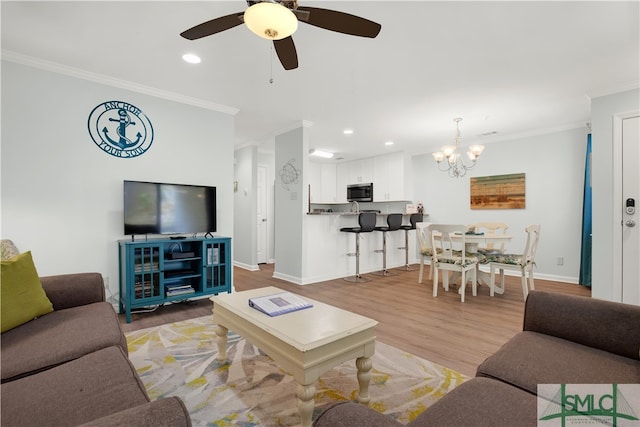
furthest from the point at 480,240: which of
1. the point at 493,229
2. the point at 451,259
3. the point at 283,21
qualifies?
the point at 283,21

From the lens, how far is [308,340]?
152 centimetres

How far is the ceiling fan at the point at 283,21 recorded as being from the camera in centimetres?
143

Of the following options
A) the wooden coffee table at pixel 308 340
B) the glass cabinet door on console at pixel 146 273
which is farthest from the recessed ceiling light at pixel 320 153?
the wooden coffee table at pixel 308 340

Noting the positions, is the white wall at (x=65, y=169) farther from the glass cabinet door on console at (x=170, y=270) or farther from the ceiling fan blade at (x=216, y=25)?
the ceiling fan blade at (x=216, y=25)

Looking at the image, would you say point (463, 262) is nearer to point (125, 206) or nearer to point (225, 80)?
point (225, 80)

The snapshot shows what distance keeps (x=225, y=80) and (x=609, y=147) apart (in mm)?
4230

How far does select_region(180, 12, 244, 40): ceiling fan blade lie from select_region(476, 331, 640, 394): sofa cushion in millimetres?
2091

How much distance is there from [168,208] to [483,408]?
3.36m

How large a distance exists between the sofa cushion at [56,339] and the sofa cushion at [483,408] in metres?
1.48

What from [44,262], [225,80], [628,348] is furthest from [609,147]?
[44,262]

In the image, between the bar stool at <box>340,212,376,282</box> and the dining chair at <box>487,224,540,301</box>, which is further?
the bar stool at <box>340,212,376,282</box>

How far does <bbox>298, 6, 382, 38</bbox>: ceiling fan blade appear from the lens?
1.59m

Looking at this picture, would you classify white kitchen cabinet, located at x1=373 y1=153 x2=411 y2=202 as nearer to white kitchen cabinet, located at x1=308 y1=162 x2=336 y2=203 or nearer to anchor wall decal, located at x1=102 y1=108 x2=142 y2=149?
white kitchen cabinet, located at x1=308 y1=162 x2=336 y2=203

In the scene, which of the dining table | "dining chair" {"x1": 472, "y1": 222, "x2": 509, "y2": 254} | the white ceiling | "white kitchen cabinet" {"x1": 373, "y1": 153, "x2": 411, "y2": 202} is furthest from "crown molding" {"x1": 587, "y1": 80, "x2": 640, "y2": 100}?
"white kitchen cabinet" {"x1": 373, "y1": 153, "x2": 411, "y2": 202}
